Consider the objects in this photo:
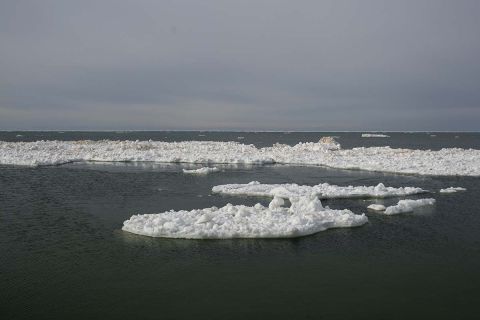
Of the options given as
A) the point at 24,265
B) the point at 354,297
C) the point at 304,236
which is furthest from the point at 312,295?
the point at 24,265

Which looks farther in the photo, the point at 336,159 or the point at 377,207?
the point at 336,159

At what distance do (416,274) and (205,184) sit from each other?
16.6 metres

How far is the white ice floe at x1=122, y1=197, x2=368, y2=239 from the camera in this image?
14609mm

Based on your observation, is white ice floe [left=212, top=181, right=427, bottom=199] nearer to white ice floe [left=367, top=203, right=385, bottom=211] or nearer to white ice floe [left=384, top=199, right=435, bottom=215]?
white ice floe [left=384, top=199, right=435, bottom=215]

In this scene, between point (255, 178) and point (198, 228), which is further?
point (255, 178)

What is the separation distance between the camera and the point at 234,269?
474 inches

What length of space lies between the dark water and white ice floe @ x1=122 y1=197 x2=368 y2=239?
0.35 meters

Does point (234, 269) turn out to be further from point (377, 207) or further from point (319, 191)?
point (319, 191)

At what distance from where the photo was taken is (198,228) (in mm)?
14688

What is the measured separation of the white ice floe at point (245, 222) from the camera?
1461 cm

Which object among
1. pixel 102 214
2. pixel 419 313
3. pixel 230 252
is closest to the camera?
pixel 419 313

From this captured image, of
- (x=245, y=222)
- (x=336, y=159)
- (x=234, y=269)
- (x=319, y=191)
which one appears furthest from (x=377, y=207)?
(x=336, y=159)

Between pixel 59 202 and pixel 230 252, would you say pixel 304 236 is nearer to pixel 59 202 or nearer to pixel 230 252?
pixel 230 252

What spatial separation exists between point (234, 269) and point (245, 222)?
135 inches
